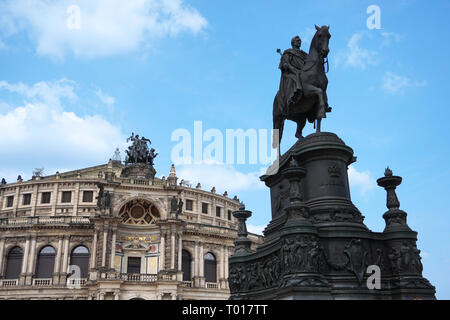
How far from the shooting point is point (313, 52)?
10344 millimetres

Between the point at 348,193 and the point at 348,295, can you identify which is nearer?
the point at 348,295

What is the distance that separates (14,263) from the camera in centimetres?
4641

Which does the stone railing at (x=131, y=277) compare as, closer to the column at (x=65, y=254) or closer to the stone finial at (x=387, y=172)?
the column at (x=65, y=254)

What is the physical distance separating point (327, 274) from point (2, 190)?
5863cm

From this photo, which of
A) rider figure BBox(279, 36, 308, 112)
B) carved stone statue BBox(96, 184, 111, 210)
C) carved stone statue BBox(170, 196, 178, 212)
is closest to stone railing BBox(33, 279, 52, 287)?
carved stone statue BBox(96, 184, 111, 210)

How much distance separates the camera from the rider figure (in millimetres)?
10234

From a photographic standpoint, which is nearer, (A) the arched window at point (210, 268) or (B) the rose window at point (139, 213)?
(B) the rose window at point (139, 213)

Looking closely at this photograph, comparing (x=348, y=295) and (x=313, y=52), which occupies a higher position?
(x=313, y=52)

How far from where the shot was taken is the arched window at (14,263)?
Result: 4616 cm

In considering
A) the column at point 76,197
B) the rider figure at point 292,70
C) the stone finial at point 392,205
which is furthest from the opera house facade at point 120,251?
the stone finial at point 392,205

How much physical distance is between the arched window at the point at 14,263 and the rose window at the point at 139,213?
11.6 meters
